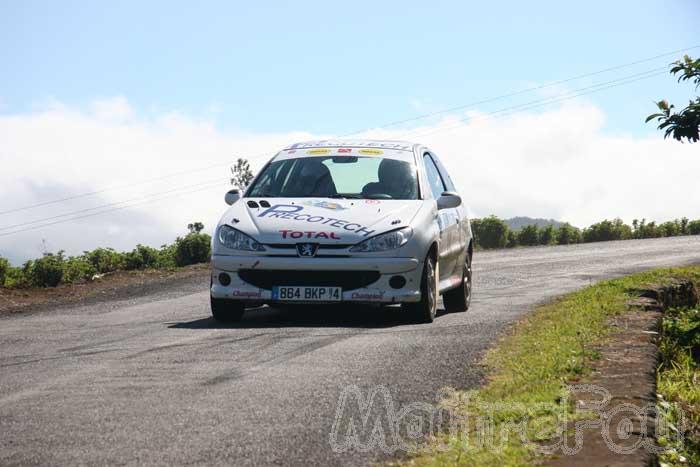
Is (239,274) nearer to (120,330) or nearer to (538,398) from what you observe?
(120,330)

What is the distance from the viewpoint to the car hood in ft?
34.6

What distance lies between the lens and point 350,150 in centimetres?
1233

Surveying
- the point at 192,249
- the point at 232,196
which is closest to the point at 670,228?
the point at 192,249

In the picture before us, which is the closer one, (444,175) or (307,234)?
(307,234)

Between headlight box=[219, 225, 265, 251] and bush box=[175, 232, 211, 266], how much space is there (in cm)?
1281

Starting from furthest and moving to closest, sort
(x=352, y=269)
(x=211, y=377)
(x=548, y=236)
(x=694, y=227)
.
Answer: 1. (x=694, y=227)
2. (x=548, y=236)
3. (x=352, y=269)
4. (x=211, y=377)

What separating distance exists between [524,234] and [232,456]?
31729 mm

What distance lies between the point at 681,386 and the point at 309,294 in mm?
3926

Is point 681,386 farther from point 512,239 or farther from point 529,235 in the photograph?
point 529,235

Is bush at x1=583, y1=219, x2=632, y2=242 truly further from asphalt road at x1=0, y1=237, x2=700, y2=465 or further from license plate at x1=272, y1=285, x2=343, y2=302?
license plate at x1=272, y1=285, x2=343, y2=302

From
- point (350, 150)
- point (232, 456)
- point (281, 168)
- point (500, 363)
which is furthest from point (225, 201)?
point (232, 456)

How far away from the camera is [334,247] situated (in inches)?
415

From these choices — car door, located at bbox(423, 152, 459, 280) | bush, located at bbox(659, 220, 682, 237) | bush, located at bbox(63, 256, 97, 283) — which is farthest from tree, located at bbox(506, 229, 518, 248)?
car door, located at bbox(423, 152, 459, 280)

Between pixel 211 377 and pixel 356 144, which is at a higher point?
pixel 356 144
